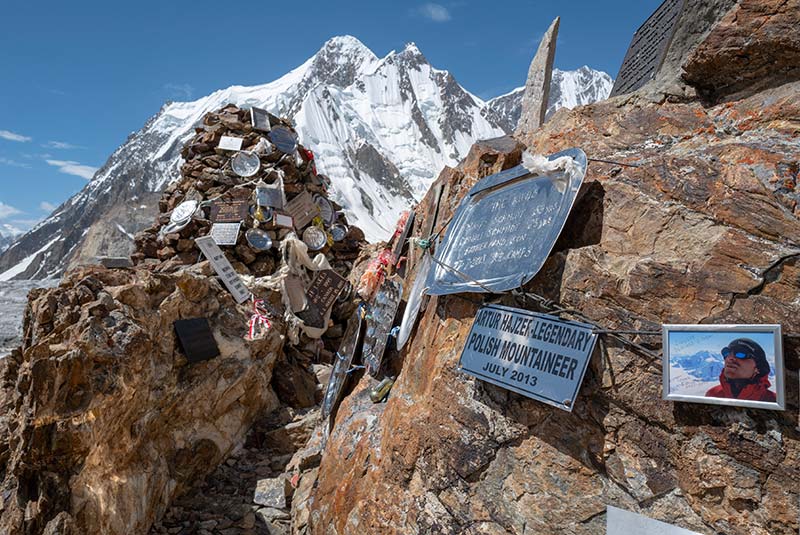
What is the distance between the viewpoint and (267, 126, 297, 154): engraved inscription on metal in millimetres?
10914

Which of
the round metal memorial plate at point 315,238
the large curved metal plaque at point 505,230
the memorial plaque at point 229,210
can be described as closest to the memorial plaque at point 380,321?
the large curved metal plaque at point 505,230

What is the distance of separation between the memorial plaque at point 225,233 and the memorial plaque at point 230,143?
1.90 meters

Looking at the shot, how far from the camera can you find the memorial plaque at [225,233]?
369 inches

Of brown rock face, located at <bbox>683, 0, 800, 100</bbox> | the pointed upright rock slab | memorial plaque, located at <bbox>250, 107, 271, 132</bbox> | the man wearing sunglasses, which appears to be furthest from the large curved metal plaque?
memorial plaque, located at <bbox>250, 107, 271, 132</bbox>

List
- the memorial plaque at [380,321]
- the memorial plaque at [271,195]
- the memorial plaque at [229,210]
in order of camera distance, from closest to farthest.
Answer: the memorial plaque at [380,321] → the memorial plaque at [229,210] → the memorial plaque at [271,195]

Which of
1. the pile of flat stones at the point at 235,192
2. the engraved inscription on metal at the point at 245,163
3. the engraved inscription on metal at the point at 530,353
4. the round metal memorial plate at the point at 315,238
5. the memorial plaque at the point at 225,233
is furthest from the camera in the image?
the engraved inscription on metal at the point at 245,163

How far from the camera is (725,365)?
1900mm

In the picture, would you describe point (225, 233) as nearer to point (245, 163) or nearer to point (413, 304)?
point (245, 163)

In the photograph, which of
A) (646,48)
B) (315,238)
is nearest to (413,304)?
(646,48)

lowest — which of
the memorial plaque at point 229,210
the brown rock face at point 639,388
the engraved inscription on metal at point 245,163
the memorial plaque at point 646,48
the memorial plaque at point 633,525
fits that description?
the memorial plaque at point 633,525

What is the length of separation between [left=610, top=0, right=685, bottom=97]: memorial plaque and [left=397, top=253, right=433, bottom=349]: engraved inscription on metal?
12.8 ft

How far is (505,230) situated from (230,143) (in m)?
8.90

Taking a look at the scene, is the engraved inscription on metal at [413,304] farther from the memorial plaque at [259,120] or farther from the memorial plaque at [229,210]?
the memorial plaque at [259,120]

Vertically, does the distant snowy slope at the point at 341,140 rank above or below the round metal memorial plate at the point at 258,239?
above
